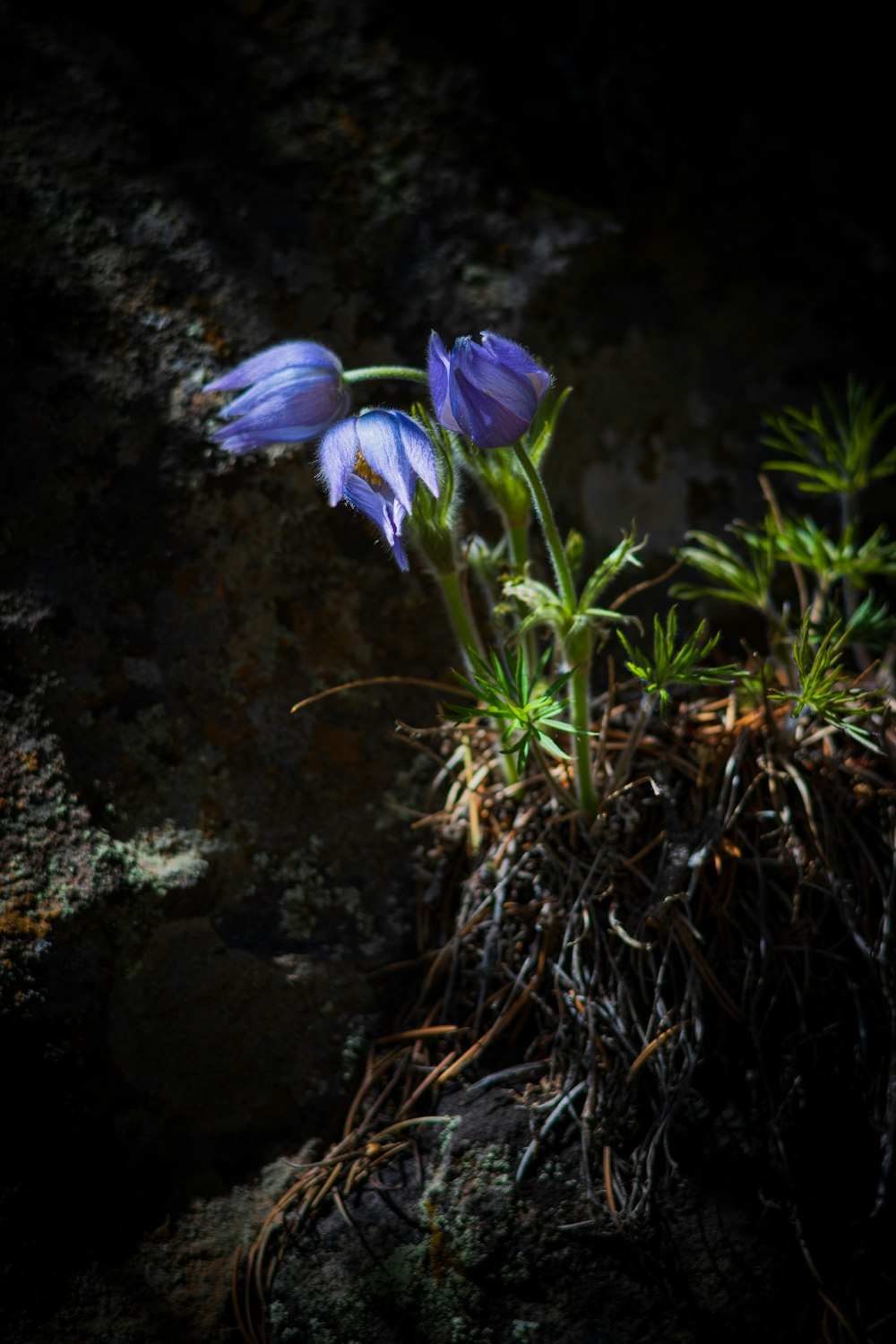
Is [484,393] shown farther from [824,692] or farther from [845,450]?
[845,450]

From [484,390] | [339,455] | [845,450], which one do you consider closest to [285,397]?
[339,455]

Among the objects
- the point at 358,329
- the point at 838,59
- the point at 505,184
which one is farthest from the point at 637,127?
the point at 358,329

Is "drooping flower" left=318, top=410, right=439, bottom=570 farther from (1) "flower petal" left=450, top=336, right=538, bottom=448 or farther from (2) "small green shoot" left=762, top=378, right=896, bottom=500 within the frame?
(2) "small green shoot" left=762, top=378, right=896, bottom=500

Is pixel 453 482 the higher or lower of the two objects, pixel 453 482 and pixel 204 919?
the higher

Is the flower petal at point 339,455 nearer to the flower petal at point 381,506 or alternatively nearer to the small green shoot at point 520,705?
the flower petal at point 381,506

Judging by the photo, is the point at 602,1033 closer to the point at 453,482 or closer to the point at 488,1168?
the point at 488,1168

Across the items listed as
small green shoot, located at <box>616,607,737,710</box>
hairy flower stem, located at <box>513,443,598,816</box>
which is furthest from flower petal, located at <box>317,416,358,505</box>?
small green shoot, located at <box>616,607,737,710</box>
